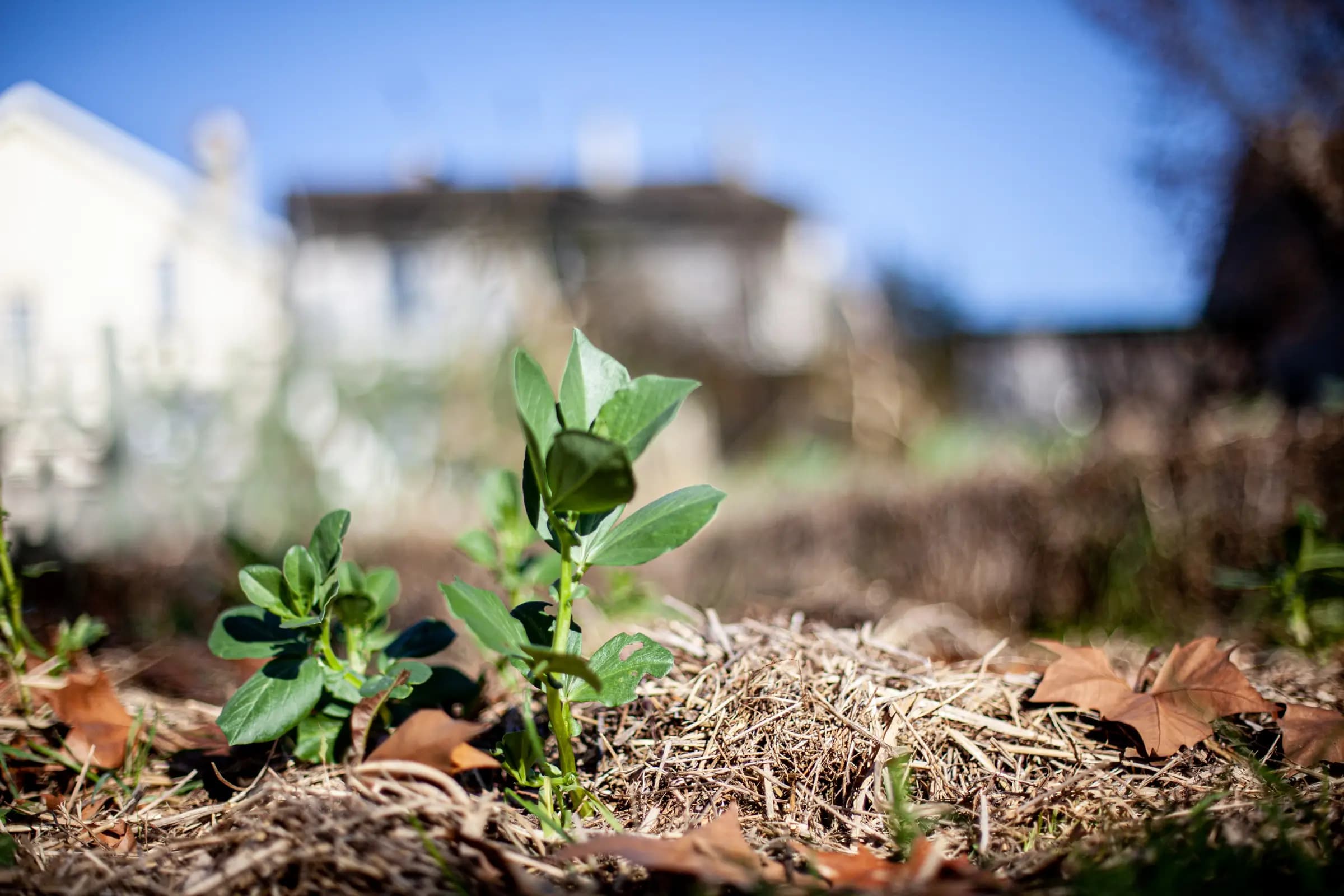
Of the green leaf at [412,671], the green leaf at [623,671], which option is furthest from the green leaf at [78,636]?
the green leaf at [623,671]

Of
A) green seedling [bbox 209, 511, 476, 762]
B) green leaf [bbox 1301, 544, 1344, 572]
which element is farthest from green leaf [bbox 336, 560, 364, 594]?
green leaf [bbox 1301, 544, 1344, 572]

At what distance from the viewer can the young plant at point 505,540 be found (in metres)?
1.37

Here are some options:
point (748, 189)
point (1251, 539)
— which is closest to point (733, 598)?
point (1251, 539)

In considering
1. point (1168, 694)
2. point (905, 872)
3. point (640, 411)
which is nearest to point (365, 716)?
point (640, 411)

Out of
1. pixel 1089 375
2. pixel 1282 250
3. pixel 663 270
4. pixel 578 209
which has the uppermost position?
pixel 578 209

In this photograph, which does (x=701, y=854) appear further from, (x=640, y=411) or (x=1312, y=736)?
(x=1312, y=736)

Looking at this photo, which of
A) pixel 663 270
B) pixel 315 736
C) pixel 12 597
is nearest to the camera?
pixel 315 736

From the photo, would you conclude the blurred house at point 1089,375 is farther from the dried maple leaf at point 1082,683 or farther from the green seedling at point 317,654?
the green seedling at point 317,654

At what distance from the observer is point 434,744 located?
1.01 meters

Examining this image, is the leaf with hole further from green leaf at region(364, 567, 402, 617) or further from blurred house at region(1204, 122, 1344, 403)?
blurred house at region(1204, 122, 1344, 403)

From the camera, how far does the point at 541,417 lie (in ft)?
2.99

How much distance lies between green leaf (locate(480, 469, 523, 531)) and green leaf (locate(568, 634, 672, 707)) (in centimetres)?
46

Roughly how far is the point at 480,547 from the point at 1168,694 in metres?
1.10

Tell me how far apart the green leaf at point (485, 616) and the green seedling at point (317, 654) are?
0.20 m
